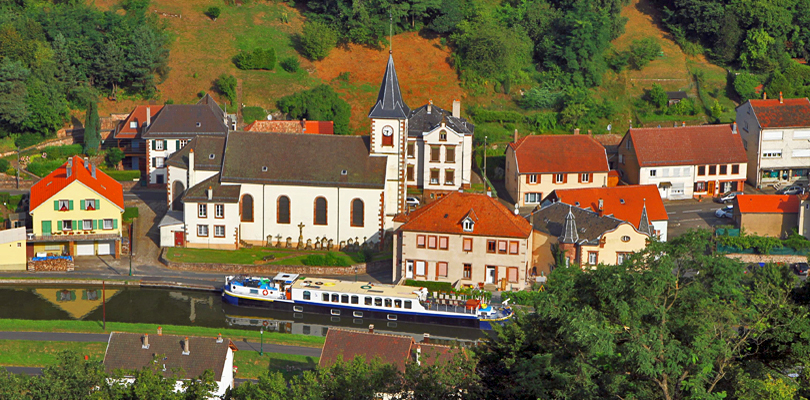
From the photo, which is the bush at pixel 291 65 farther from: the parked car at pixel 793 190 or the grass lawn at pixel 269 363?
the grass lawn at pixel 269 363

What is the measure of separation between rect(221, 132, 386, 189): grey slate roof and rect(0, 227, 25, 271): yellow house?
12879mm

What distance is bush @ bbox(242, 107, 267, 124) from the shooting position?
88.4 m

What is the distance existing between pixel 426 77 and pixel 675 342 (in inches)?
2921

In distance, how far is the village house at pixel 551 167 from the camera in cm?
7469

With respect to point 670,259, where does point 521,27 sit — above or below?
above

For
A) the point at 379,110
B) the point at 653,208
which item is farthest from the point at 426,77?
the point at 653,208

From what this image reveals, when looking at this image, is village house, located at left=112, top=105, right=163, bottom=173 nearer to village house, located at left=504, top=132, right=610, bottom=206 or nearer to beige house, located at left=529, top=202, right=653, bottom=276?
village house, located at left=504, top=132, right=610, bottom=206

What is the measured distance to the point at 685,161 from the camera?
76.5m

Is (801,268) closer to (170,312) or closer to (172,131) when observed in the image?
(170,312)

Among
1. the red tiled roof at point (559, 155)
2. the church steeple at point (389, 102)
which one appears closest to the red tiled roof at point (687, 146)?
the red tiled roof at point (559, 155)

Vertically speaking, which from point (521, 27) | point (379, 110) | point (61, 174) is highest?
point (521, 27)

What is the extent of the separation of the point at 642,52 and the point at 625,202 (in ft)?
126

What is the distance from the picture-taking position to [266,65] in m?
95.5

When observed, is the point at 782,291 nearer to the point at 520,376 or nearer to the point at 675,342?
the point at 675,342
